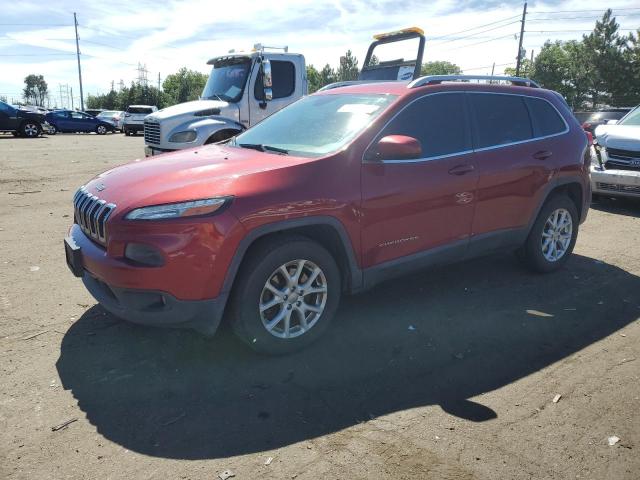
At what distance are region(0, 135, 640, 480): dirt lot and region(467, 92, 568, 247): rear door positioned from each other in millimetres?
→ 669

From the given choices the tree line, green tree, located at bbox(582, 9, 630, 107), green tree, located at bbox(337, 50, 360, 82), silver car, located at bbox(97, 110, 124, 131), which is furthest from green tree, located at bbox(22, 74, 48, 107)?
green tree, located at bbox(582, 9, 630, 107)

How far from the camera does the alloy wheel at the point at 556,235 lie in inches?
202

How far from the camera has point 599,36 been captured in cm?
5153

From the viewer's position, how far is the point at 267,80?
8.95 m

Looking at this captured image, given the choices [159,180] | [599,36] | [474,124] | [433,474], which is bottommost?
[433,474]

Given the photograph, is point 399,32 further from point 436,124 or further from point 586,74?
point 586,74

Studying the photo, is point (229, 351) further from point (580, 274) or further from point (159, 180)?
point (580, 274)

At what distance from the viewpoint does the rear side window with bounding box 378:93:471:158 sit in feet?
12.9

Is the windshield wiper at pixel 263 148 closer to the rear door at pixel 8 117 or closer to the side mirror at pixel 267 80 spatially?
the side mirror at pixel 267 80

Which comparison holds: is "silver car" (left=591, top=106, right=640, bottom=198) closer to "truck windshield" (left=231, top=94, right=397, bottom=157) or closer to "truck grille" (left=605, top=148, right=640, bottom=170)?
"truck grille" (left=605, top=148, right=640, bottom=170)

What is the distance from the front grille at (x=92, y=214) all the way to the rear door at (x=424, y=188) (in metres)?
1.68

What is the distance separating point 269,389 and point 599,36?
197 feet

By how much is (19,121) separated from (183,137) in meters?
18.8

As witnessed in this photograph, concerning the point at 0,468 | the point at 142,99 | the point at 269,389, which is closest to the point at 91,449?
the point at 0,468
